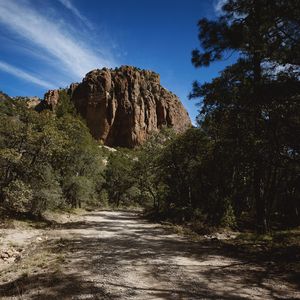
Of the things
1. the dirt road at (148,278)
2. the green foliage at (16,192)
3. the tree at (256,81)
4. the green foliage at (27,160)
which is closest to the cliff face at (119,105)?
the green foliage at (27,160)

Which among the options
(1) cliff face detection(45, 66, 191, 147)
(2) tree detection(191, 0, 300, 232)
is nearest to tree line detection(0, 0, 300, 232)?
(2) tree detection(191, 0, 300, 232)

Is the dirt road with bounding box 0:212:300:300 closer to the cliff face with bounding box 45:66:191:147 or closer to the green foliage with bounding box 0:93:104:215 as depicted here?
the green foliage with bounding box 0:93:104:215

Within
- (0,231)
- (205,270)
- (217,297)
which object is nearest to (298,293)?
(217,297)

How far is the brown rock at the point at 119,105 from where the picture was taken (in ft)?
356

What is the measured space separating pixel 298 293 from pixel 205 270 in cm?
243

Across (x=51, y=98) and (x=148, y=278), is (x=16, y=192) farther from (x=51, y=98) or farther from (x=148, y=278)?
(x=51, y=98)

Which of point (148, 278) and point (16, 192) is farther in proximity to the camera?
point (16, 192)

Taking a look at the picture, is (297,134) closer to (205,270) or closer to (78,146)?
(205,270)

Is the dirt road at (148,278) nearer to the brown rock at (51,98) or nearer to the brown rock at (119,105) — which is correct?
the brown rock at (119,105)

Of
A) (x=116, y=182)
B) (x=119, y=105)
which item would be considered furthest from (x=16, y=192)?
(x=119, y=105)

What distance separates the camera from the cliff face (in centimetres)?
10862

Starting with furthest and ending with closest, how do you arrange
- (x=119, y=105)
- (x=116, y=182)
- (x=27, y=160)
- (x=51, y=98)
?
(x=51, y=98), (x=119, y=105), (x=116, y=182), (x=27, y=160)

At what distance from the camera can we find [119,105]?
111562 mm

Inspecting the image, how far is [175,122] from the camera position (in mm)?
123500
